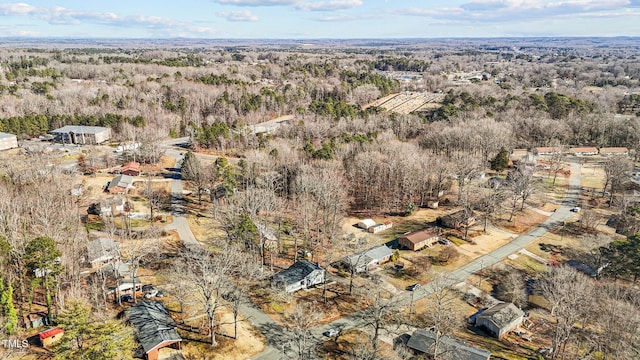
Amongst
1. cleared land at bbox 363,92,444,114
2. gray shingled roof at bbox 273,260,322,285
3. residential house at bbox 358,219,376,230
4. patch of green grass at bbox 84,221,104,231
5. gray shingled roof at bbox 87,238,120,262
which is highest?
cleared land at bbox 363,92,444,114

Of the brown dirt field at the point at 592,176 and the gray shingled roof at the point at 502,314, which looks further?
the brown dirt field at the point at 592,176

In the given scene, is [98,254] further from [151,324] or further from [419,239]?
[419,239]

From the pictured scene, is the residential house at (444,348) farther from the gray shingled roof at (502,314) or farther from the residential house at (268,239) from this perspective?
the residential house at (268,239)

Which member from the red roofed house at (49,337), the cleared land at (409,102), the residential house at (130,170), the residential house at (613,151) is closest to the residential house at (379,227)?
the red roofed house at (49,337)

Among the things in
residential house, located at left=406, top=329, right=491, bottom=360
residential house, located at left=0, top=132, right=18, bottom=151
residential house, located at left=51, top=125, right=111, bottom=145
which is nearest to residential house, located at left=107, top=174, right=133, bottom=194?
residential house, located at left=51, top=125, right=111, bottom=145

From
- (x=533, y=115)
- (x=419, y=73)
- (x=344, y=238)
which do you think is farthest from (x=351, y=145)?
(x=419, y=73)

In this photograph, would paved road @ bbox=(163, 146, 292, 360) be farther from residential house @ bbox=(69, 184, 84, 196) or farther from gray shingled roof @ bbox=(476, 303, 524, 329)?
gray shingled roof @ bbox=(476, 303, 524, 329)
